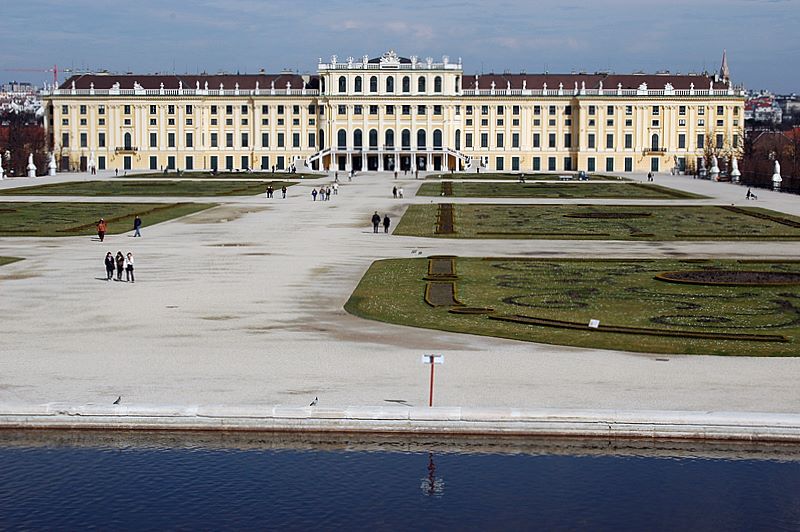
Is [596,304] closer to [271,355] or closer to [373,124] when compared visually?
[271,355]

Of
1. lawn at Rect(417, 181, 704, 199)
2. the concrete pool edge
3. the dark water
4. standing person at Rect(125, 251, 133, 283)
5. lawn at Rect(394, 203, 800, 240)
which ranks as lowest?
the dark water

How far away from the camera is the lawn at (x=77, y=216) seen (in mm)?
53312

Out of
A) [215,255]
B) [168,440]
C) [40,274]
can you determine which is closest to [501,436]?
[168,440]

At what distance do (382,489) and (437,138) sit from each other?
12707 centimetres

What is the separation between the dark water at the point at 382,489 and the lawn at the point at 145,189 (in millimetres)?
66372

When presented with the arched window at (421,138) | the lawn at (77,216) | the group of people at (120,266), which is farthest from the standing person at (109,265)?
the arched window at (421,138)

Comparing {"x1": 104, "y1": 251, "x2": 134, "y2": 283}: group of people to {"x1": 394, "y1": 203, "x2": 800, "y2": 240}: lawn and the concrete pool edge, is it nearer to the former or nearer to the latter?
the concrete pool edge

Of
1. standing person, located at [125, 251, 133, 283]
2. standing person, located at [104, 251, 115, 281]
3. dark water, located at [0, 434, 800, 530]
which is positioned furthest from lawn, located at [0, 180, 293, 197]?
dark water, located at [0, 434, 800, 530]

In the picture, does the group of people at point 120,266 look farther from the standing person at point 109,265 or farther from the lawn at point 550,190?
the lawn at point 550,190

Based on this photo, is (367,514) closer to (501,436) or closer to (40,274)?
(501,436)

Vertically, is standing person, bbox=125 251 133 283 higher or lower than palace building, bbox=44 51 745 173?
lower

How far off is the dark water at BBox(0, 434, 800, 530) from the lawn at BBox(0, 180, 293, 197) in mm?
66372

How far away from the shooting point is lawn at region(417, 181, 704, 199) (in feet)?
275

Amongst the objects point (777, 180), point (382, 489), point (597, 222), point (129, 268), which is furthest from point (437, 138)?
point (382, 489)
